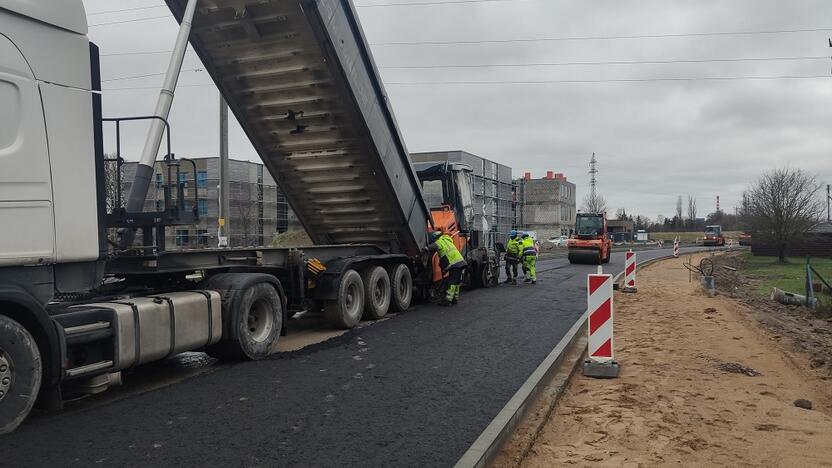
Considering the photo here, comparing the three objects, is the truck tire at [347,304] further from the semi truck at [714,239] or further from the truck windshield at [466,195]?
the semi truck at [714,239]

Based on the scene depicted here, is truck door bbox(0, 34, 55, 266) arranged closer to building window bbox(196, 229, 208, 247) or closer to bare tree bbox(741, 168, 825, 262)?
building window bbox(196, 229, 208, 247)

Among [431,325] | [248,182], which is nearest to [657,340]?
[431,325]

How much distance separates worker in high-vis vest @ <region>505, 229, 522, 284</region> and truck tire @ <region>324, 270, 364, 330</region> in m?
7.94

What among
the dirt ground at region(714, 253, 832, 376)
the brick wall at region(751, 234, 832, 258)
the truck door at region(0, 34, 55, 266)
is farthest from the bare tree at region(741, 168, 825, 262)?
the truck door at region(0, 34, 55, 266)

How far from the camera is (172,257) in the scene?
6.52 m

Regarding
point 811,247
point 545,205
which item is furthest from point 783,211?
point 545,205

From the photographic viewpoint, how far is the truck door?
4.34 metres

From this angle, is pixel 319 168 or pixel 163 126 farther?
pixel 319 168

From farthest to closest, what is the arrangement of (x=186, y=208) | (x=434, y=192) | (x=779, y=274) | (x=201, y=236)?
(x=779, y=274) < (x=201, y=236) < (x=434, y=192) < (x=186, y=208)

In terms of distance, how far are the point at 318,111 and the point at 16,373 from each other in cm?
546

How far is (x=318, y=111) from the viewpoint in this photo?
886 cm

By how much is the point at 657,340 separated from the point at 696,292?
7696 millimetres

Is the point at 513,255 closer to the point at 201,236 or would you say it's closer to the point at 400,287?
the point at 400,287

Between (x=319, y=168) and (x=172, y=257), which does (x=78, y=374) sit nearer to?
(x=172, y=257)
